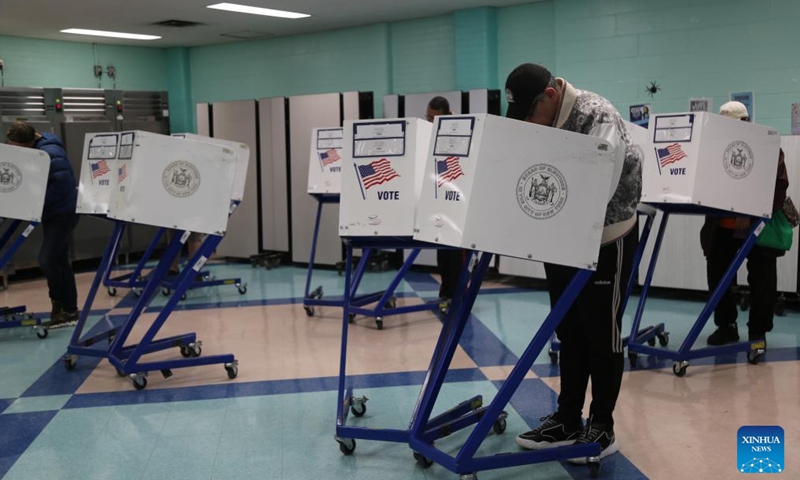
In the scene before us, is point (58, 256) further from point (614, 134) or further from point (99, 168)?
point (614, 134)

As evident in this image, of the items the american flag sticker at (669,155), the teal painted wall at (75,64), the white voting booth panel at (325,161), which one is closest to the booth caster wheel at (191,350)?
the white voting booth panel at (325,161)

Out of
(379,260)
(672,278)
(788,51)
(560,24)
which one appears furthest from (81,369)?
(788,51)

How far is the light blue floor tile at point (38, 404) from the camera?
3.91 metres

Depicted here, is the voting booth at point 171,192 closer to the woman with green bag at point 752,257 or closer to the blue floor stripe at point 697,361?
the blue floor stripe at point 697,361

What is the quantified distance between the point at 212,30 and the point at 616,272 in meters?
7.53

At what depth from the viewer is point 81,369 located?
4.62 m

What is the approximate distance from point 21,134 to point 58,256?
914 mm

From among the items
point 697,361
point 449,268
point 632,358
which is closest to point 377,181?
point 632,358

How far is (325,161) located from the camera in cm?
625

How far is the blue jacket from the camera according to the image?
216 inches

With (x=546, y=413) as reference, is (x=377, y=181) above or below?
above

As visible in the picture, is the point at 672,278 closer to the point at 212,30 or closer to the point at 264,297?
the point at 264,297

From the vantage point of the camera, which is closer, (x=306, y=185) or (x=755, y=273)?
(x=755, y=273)

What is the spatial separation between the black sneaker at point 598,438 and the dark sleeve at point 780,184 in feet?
6.90
